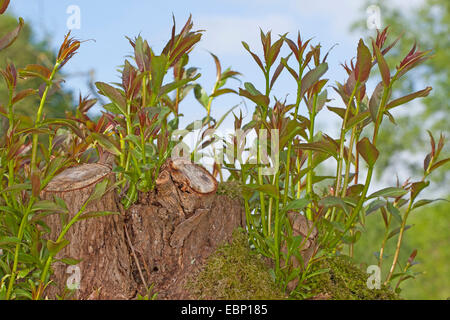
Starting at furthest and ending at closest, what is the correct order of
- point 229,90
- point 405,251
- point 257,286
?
point 405,251, point 229,90, point 257,286

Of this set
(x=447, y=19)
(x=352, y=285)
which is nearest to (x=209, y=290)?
(x=352, y=285)

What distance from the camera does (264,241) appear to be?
1.21 m

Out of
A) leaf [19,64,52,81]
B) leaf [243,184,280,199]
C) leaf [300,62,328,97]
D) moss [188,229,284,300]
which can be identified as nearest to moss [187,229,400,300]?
moss [188,229,284,300]

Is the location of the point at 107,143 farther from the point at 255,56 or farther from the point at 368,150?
the point at 368,150

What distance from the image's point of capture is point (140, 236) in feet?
4.11

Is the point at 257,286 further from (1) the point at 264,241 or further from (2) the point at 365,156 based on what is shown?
(2) the point at 365,156

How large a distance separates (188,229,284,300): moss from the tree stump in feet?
0.71

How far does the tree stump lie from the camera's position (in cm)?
122

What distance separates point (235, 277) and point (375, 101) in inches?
22.8

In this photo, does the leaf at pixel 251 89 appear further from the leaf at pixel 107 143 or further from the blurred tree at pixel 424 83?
the blurred tree at pixel 424 83

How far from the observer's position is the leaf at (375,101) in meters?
1.04

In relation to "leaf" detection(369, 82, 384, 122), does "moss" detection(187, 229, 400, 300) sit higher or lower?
lower

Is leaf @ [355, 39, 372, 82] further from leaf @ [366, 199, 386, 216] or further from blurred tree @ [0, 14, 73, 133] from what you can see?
blurred tree @ [0, 14, 73, 133]
